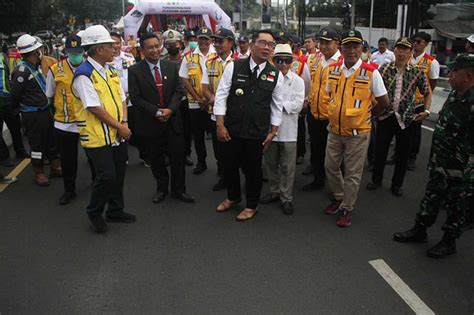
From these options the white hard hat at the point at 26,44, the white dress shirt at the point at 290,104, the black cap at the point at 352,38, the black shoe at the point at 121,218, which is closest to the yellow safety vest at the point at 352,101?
the black cap at the point at 352,38

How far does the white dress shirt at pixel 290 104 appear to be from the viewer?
14.8 feet

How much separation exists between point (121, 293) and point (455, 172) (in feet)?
9.40

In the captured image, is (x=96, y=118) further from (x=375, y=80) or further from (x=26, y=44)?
(x=375, y=80)

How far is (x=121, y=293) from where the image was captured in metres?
3.14

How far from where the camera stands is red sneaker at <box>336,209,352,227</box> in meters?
4.26

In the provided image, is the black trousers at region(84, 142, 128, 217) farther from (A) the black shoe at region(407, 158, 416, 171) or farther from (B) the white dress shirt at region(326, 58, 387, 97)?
(A) the black shoe at region(407, 158, 416, 171)

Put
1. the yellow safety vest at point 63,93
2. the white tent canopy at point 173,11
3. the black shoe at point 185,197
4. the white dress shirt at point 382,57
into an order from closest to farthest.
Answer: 1. the yellow safety vest at point 63,93
2. the black shoe at point 185,197
3. the white dress shirt at point 382,57
4. the white tent canopy at point 173,11

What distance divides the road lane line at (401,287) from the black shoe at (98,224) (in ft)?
8.48

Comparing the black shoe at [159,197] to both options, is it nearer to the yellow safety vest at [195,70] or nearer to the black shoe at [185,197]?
the black shoe at [185,197]

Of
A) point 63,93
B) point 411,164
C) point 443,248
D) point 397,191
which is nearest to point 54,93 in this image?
point 63,93

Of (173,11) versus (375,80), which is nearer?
(375,80)

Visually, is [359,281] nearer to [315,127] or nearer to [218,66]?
[315,127]

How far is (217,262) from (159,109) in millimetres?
1938

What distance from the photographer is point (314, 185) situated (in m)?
5.39
